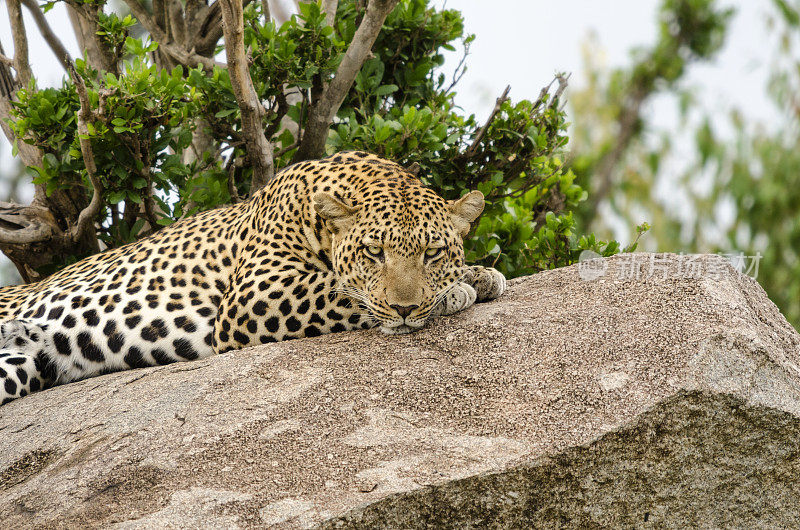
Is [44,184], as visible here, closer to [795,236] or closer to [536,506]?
[536,506]

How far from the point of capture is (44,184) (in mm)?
9102

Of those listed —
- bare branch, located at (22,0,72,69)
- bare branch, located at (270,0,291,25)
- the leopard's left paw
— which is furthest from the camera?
bare branch, located at (270,0,291,25)

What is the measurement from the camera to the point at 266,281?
677 centimetres

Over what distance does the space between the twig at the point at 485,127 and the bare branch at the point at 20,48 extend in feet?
16.6

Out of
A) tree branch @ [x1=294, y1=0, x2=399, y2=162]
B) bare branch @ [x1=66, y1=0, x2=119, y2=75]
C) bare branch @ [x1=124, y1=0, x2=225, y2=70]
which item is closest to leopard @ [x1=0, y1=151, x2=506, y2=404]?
tree branch @ [x1=294, y1=0, x2=399, y2=162]

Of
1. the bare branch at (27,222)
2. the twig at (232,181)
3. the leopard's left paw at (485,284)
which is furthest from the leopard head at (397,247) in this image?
the bare branch at (27,222)

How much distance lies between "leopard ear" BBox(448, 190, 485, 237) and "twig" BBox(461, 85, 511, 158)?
2.11 m

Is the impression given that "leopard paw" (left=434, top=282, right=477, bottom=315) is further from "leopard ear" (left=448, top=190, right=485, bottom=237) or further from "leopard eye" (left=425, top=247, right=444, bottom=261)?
"leopard ear" (left=448, top=190, right=485, bottom=237)

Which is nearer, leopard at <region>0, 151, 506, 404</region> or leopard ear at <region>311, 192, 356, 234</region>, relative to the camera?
leopard at <region>0, 151, 506, 404</region>

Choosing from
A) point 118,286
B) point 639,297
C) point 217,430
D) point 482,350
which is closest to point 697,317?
point 639,297

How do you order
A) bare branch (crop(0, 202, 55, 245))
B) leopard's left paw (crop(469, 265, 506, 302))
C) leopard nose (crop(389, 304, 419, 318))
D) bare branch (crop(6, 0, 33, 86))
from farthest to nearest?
bare branch (crop(6, 0, 33, 86)), bare branch (crop(0, 202, 55, 245)), leopard's left paw (crop(469, 265, 506, 302)), leopard nose (crop(389, 304, 419, 318))

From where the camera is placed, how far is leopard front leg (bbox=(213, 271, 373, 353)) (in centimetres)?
657

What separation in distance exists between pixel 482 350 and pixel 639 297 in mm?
1252

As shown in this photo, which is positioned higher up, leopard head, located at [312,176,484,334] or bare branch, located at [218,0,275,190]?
bare branch, located at [218,0,275,190]
